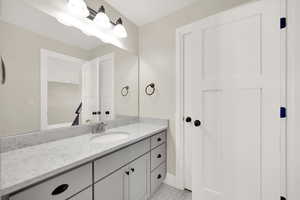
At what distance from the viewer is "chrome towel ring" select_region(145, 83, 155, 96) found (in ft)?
6.11

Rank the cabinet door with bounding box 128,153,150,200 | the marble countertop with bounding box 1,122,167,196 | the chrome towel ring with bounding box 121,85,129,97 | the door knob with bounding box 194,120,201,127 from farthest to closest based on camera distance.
Result: the chrome towel ring with bounding box 121,85,129,97
the door knob with bounding box 194,120,201,127
the cabinet door with bounding box 128,153,150,200
the marble countertop with bounding box 1,122,167,196

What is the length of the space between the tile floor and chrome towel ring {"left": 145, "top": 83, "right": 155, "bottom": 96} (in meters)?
1.27

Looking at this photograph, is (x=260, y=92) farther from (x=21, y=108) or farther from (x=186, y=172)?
(x=21, y=108)

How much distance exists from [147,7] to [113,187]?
2.00 metres

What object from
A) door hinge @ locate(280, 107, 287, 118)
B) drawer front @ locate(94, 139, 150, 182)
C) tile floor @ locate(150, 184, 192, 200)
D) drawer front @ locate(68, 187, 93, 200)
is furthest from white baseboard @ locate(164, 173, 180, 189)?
door hinge @ locate(280, 107, 287, 118)

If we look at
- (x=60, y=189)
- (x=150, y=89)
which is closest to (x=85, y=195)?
(x=60, y=189)

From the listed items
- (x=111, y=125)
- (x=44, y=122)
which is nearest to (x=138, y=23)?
(x=111, y=125)

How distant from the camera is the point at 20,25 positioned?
935 millimetres

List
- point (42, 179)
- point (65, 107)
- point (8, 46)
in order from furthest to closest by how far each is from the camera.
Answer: point (65, 107) < point (8, 46) < point (42, 179)

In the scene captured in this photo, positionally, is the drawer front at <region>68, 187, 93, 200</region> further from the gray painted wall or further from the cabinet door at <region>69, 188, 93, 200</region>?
the gray painted wall

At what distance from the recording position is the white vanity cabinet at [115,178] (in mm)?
653

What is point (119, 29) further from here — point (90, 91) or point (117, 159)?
point (117, 159)

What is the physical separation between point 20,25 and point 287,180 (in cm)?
228

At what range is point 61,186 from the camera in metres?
0.69
